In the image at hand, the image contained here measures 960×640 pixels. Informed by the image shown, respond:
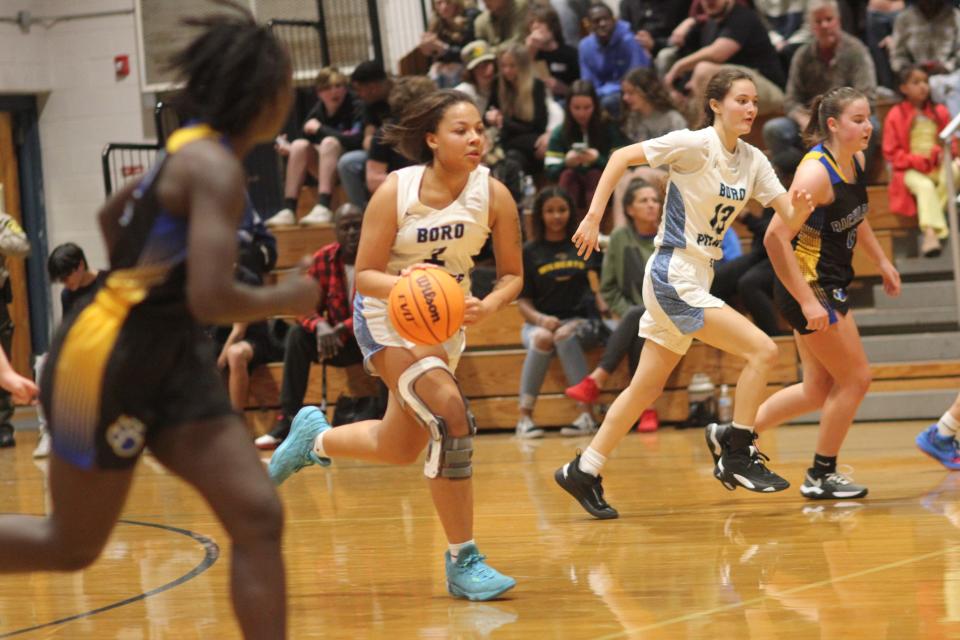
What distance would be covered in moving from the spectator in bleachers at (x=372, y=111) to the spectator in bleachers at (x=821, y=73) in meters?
3.03

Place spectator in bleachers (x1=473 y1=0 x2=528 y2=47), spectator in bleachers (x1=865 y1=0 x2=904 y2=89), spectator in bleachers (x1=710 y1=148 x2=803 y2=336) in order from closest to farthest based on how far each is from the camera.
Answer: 1. spectator in bleachers (x1=710 y1=148 x2=803 y2=336)
2. spectator in bleachers (x1=865 y1=0 x2=904 y2=89)
3. spectator in bleachers (x1=473 y1=0 x2=528 y2=47)

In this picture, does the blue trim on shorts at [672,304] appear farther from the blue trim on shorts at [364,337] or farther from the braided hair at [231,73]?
the braided hair at [231,73]

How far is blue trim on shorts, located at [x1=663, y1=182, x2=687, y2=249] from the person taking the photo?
5.07 metres

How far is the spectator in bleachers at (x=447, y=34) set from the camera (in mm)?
Answer: 11312

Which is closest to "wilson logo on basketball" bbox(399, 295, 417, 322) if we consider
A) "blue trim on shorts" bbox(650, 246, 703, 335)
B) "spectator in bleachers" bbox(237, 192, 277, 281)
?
"blue trim on shorts" bbox(650, 246, 703, 335)

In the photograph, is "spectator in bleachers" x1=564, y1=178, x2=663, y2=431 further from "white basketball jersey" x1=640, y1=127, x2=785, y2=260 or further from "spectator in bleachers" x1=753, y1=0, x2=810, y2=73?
"white basketball jersey" x1=640, y1=127, x2=785, y2=260

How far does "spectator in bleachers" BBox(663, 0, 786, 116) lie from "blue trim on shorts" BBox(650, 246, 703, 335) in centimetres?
463

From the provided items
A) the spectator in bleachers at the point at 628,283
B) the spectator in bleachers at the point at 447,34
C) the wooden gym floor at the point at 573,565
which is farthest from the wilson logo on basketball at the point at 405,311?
the spectator in bleachers at the point at 447,34

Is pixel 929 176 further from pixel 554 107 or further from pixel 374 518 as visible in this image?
pixel 374 518

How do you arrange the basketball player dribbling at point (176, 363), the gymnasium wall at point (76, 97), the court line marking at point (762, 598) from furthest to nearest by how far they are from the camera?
the gymnasium wall at point (76, 97), the court line marking at point (762, 598), the basketball player dribbling at point (176, 363)

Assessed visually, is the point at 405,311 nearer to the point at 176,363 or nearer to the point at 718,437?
the point at 176,363

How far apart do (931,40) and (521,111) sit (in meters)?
3.08

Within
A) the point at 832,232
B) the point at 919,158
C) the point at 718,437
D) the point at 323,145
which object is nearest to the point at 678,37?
the point at 919,158

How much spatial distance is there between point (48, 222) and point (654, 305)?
32.7 feet
